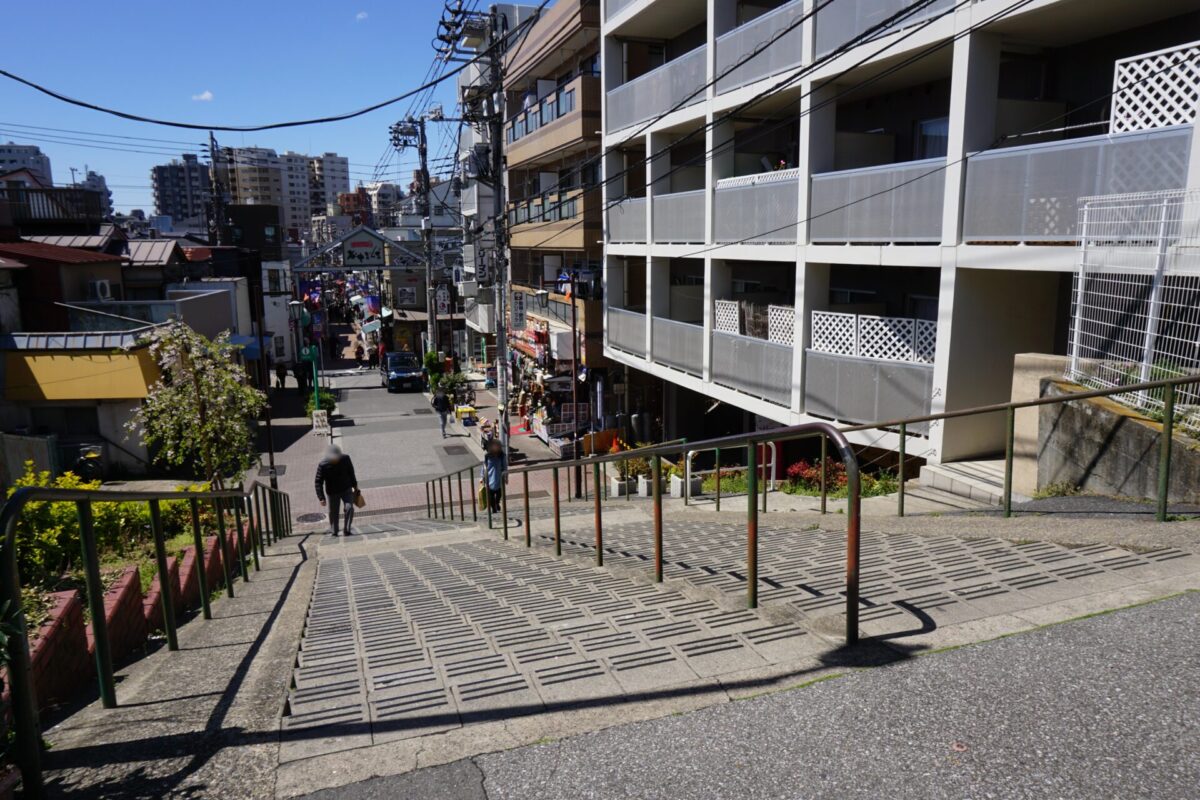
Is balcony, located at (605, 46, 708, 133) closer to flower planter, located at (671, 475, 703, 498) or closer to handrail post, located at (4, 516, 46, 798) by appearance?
flower planter, located at (671, 475, 703, 498)

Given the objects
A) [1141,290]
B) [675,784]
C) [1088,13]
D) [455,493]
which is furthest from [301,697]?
[455,493]

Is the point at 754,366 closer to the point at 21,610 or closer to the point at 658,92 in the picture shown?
the point at 658,92

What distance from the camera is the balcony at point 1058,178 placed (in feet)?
26.2

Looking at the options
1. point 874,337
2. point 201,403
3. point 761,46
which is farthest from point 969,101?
point 201,403

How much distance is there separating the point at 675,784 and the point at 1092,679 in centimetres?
188

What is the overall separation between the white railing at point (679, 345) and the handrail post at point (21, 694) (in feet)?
48.5

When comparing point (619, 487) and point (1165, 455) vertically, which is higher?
point (1165, 455)

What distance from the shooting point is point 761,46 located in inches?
512

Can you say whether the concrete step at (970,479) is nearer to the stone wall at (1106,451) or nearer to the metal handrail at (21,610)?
the stone wall at (1106,451)

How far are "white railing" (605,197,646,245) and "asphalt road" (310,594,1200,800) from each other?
1677 cm

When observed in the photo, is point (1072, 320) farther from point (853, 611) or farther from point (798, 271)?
point (853, 611)

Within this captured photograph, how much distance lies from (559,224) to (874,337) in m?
14.7

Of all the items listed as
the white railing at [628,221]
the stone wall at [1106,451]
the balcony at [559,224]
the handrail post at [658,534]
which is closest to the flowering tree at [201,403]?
the balcony at [559,224]

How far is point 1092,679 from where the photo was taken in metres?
3.41
